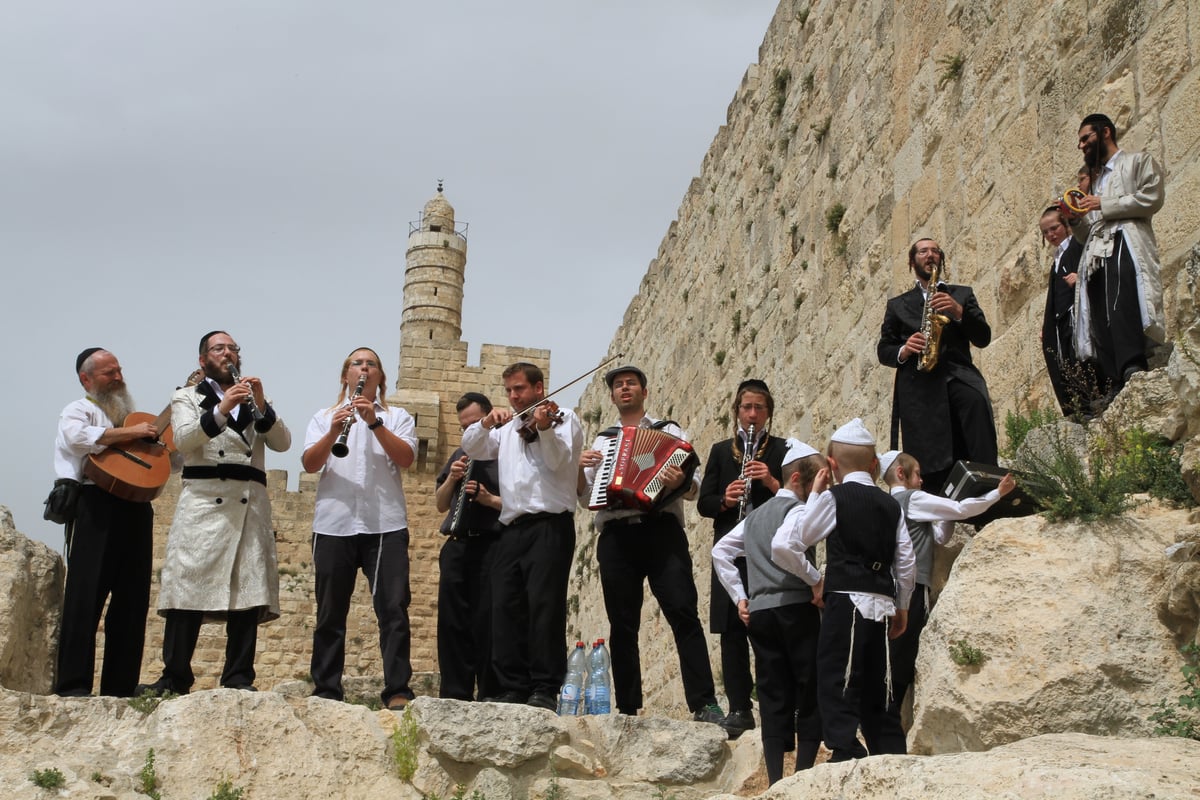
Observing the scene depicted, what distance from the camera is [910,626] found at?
4914 mm

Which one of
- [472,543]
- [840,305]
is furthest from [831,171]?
[472,543]

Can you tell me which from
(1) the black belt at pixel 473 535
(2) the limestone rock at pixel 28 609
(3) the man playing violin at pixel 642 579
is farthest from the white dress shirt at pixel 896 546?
(2) the limestone rock at pixel 28 609

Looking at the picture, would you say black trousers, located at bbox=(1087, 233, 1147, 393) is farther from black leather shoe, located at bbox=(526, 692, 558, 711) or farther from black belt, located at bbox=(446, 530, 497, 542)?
black belt, located at bbox=(446, 530, 497, 542)

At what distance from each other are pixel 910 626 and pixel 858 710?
450mm

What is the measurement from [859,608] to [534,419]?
6.47ft

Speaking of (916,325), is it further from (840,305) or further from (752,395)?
(840,305)

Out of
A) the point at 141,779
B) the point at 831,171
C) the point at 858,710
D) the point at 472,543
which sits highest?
the point at 831,171

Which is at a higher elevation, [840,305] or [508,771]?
[840,305]

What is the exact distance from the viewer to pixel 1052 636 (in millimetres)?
4055

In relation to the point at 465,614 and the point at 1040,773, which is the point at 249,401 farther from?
the point at 1040,773

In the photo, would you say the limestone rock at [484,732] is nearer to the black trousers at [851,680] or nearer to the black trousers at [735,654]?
the black trousers at [735,654]

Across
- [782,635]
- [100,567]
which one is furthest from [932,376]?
[100,567]

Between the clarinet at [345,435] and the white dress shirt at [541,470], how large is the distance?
548 mm

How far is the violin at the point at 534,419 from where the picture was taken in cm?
612
